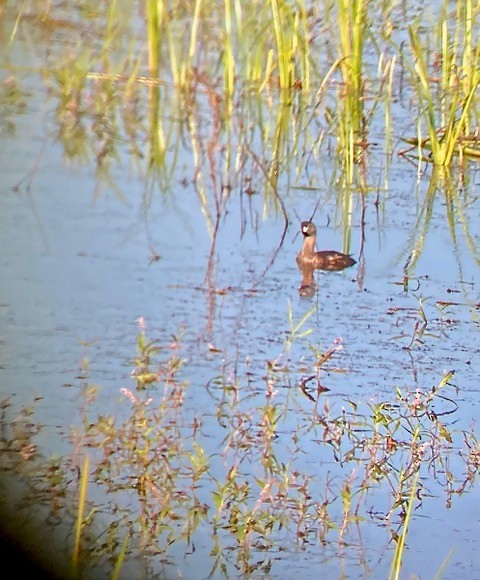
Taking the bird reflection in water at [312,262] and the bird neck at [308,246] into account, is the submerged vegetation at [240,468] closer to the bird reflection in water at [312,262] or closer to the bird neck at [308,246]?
the bird reflection in water at [312,262]

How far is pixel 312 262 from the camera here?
344 cm

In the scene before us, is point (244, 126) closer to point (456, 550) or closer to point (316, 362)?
point (316, 362)

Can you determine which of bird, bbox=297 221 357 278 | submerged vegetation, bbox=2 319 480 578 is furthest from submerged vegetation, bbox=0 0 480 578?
bird, bbox=297 221 357 278

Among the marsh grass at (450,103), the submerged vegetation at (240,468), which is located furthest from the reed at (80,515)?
the marsh grass at (450,103)

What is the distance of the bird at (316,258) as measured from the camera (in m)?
3.45

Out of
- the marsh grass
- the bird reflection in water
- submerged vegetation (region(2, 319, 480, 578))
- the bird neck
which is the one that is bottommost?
submerged vegetation (region(2, 319, 480, 578))

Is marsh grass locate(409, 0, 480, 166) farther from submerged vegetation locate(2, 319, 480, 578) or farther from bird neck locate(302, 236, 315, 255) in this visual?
submerged vegetation locate(2, 319, 480, 578)

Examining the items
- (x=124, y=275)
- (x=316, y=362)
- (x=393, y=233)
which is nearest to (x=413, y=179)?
(x=393, y=233)

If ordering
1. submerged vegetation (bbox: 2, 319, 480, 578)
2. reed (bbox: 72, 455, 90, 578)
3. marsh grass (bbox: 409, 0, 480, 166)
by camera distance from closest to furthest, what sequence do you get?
reed (bbox: 72, 455, 90, 578) → submerged vegetation (bbox: 2, 319, 480, 578) → marsh grass (bbox: 409, 0, 480, 166)

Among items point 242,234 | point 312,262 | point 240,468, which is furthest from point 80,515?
point 242,234

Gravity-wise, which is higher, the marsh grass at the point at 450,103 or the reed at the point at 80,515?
the marsh grass at the point at 450,103

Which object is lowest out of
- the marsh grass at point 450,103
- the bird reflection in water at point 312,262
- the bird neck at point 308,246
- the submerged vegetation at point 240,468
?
the submerged vegetation at point 240,468

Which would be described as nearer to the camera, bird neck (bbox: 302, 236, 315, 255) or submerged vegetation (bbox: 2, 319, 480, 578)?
submerged vegetation (bbox: 2, 319, 480, 578)

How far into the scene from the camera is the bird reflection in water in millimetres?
3381
